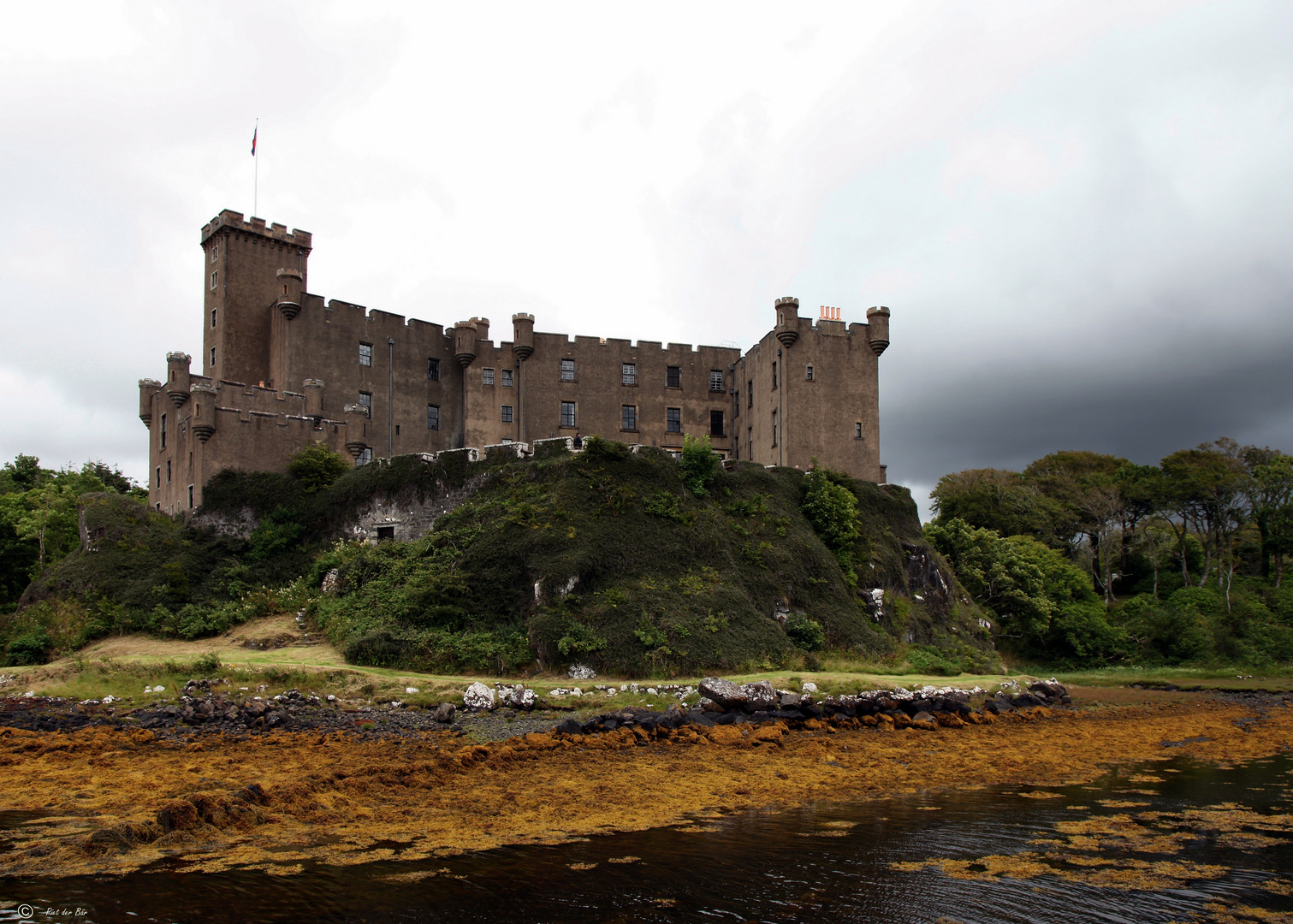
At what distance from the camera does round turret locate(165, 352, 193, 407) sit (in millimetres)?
37219

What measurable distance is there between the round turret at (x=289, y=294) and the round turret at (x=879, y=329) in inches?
1117

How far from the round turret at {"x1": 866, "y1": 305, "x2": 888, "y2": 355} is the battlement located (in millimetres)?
29268

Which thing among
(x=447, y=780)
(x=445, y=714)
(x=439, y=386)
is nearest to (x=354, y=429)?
(x=439, y=386)

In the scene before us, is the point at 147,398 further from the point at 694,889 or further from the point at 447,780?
the point at 694,889

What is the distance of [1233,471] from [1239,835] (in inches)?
2139

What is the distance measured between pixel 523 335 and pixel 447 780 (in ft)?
111

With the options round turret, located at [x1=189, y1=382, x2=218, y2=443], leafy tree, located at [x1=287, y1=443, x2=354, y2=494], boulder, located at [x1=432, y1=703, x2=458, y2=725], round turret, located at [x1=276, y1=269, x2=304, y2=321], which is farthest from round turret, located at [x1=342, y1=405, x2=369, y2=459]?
boulder, located at [x1=432, y1=703, x2=458, y2=725]

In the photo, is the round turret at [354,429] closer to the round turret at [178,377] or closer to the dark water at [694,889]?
the round turret at [178,377]

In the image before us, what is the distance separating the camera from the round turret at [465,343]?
149 feet

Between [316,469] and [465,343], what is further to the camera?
[465,343]

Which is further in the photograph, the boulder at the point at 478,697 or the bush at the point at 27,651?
the bush at the point at 27,651

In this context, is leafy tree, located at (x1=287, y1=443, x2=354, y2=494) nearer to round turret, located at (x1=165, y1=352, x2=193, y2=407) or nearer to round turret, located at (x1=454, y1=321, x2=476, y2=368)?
round turret, located at (x1=165, y1=352, x2=193, y2=407)

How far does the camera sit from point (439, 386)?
45.4 metres

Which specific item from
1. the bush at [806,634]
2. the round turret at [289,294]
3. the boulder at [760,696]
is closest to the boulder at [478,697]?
the boulder at [760,696]
